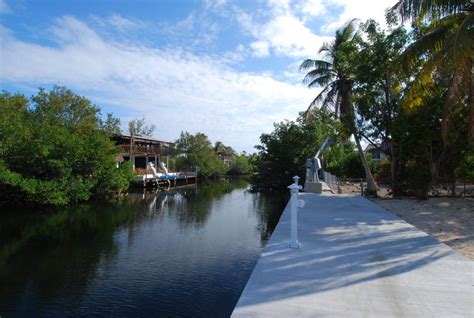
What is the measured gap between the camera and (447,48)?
8602 millimetres

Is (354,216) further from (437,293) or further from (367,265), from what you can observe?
(437,293)

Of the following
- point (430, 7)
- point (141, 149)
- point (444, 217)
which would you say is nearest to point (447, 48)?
point (430, 7)

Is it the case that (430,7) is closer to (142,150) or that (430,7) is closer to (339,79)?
(339,79)

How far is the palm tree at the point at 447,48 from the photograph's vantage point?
8.34 m

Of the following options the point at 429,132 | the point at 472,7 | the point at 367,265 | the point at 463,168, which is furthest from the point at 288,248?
the point at 463,168

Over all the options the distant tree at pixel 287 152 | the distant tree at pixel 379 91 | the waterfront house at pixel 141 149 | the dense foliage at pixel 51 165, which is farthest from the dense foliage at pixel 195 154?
the distant tree at pixel 379 91

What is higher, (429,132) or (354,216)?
(429,132)

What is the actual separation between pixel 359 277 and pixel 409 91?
8487mm

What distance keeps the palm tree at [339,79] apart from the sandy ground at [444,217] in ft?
11.9

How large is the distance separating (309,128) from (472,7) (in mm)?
22505

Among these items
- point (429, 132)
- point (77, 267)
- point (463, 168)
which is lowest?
point (77, 267)

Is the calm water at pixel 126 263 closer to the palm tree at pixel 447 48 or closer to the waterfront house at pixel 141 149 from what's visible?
the palm tree at pixel 447 48

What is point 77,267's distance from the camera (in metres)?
9.25

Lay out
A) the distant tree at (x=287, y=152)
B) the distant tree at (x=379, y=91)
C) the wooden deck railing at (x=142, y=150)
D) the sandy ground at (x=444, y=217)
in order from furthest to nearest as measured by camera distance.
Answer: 1. the wooden deck railing at (x=142, y=150)
2. the distant tree at (x=287, y=152)
3. the distant tree at (x=379, y=91)
4. the sandy ground at (x=444, y=217)
